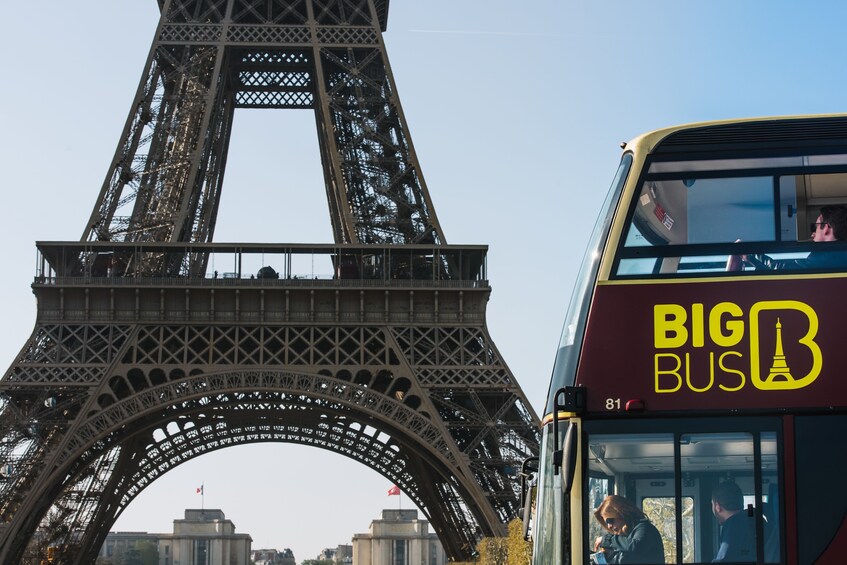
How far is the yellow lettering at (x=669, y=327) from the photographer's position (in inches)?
507

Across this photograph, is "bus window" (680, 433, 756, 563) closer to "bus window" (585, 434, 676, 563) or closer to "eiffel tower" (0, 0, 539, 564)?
"bus window" (585, 434, 676, 563)

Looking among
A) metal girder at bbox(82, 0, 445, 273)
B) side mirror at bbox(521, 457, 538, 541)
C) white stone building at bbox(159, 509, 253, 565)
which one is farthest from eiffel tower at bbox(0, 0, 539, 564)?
white stone building at bbox(159, 509, 253, 565)

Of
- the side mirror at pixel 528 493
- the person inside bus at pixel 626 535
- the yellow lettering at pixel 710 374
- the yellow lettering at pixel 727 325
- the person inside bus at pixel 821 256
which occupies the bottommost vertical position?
the person inside bus at pixel 626 535

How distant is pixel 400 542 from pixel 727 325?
14096 cm

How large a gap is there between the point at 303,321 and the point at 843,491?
34.7 meters

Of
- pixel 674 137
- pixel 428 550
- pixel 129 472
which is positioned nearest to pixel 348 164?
pixel 129 472

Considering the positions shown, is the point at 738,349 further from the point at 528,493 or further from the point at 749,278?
the point at 528,493

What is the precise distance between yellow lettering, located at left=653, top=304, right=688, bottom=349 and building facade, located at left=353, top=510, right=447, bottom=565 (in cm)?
13819

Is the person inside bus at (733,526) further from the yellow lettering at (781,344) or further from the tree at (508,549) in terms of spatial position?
the tree at (508,549)

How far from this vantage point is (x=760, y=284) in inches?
508

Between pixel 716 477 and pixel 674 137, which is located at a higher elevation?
pixel 674 137

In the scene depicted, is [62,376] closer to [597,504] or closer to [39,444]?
[39,444]

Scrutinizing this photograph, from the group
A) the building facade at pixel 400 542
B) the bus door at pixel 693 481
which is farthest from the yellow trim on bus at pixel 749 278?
the building facade at pixel 400 542

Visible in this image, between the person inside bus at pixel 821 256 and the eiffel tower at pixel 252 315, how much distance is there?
3064 cm
